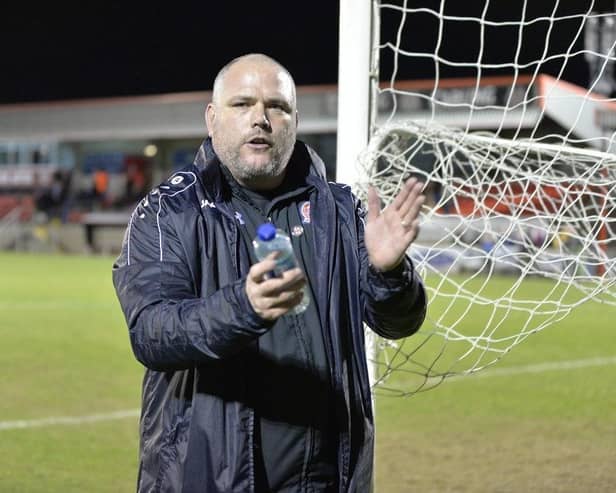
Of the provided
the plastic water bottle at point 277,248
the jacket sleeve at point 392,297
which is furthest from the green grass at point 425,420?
the plastic water bottle at point 277,248

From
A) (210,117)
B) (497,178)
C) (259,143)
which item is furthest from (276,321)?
(497,178)

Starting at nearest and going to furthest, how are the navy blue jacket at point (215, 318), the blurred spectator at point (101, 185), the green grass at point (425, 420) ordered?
the navy blue jacket at point (215, 318) < the green grass at point (425, 420) < the blurred spectator at point (101, 185)

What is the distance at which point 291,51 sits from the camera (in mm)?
33406

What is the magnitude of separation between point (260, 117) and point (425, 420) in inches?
169

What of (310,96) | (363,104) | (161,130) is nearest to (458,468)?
(363,104)

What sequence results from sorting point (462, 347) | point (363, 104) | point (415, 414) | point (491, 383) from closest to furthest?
point (363, 104)
point (415, 414)
point (491, 383)
point (462, 347)

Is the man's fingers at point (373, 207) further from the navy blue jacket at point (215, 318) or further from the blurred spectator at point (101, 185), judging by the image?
the blurred spectator at point (101, 185)

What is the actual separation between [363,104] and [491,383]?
4.49 m

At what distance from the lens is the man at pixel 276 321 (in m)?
Result: 2.25

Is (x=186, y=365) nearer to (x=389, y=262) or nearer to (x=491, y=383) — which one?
(x=389, y=262)

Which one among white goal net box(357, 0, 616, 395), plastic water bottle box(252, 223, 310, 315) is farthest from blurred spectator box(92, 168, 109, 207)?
plastic water bottle box(252, 223, 310, 315)

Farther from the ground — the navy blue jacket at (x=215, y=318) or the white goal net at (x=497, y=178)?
the navy blue jacket at (x=215, y=318)

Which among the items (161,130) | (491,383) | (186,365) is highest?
(186,365)

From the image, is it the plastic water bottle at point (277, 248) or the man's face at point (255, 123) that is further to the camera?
the man's face at point (255, 123)
